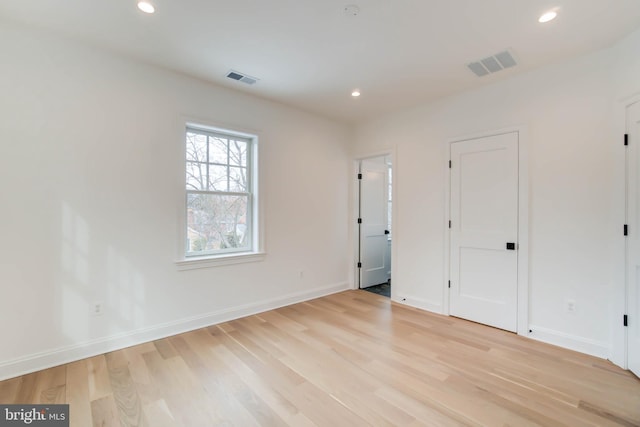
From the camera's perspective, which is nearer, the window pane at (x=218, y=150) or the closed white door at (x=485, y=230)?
the closed white door at (x=485, y=230)

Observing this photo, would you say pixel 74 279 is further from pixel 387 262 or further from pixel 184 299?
pixel 387 262

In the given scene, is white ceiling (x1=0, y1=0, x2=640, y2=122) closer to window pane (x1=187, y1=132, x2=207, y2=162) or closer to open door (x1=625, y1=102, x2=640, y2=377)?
window pane (x1=187, y1=132, x2=207, y2=162)

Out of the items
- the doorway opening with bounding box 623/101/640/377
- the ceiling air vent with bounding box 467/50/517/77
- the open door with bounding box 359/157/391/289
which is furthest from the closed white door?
the open door with bounding box 359/157/391/289

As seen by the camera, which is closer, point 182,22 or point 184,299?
point 182,22

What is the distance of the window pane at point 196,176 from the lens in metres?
3.33

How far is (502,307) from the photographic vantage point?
325 cm

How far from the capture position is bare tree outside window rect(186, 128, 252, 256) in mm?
3363

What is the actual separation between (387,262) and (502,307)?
2322 millimetres

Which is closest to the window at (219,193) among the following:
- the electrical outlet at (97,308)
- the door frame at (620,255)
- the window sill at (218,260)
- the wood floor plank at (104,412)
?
the window sill at (218,260)

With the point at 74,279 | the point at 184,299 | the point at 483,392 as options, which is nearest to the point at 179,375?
the point at 184,299

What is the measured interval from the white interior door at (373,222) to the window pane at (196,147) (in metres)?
2.55

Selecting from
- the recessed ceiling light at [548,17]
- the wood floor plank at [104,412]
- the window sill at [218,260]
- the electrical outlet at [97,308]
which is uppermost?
the recessed ceiling light at [548,17]

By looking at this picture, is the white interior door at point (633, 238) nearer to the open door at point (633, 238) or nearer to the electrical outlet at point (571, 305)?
the open door at point (633, 238)

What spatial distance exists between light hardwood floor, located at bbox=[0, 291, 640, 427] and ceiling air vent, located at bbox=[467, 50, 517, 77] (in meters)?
2.78
